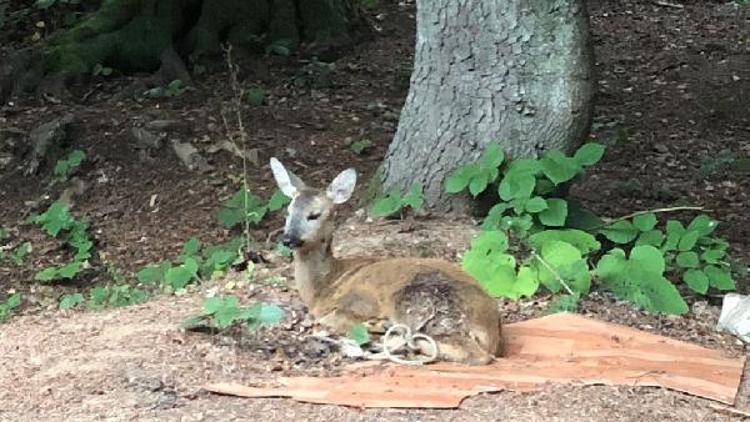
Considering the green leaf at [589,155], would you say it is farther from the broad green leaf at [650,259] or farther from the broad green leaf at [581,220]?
the broad green leaf at [650,259]

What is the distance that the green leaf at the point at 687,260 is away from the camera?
6484 millimetres

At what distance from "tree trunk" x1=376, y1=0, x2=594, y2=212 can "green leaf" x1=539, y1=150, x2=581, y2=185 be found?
23cm

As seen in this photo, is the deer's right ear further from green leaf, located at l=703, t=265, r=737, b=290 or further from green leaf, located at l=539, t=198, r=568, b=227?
green leaf, located at l=703, t=265, r=737, b=290

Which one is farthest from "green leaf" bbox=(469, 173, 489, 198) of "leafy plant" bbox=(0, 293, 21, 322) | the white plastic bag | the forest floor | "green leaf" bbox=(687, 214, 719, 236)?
"leafy plant" bbox=(0, 293, 21, 322)

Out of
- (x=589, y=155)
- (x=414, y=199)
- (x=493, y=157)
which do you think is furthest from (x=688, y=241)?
(x=414, y=199)

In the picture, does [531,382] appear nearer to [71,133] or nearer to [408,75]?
[71,133]

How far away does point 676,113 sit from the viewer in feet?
35.5

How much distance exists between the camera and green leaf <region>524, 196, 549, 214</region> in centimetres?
655

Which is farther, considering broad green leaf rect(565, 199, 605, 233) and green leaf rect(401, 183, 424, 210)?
green leaf rect(401, 183, 424, 210)

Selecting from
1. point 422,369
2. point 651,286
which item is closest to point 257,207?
point 651,286

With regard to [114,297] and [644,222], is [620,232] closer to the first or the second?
[644,222]

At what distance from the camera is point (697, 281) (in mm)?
6344

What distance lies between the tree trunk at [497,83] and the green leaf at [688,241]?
896 mm

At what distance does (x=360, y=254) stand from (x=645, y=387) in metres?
2.21
